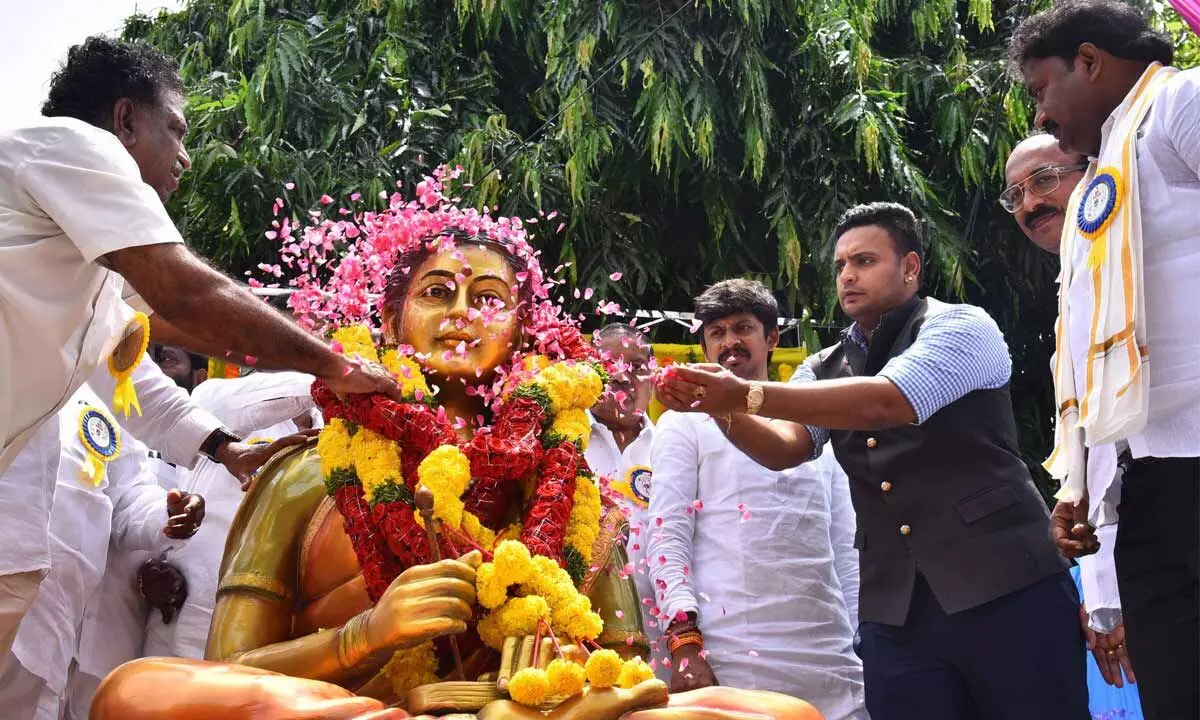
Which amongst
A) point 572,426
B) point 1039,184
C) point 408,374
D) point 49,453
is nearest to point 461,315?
point 408,374

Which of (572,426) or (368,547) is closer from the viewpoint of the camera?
(368,547)

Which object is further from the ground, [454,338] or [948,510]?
[454,338]

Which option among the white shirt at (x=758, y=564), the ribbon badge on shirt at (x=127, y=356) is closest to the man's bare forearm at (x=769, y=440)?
the white shirt at (x=758, y=564)

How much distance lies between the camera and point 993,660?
3.59 m

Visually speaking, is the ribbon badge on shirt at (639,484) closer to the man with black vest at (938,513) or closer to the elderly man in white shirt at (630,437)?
the elderly man in white shirt at (630,437)

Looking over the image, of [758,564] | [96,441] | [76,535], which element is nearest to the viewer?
[76,535]

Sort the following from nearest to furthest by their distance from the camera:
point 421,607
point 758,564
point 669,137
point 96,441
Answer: point 421,607 < point 96,441 < point 758,564 < point 669,137

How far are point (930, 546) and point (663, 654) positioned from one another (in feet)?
4.41

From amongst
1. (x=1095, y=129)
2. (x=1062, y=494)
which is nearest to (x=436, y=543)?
(x=1062, y=494)

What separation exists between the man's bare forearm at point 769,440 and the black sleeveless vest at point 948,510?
0.52 ft

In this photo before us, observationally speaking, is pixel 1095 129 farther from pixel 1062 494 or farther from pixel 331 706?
pixel 331 706

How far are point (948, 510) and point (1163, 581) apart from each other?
915mm

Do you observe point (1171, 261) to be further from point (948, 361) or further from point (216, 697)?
point (216, 697)

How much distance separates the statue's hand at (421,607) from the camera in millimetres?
2553
